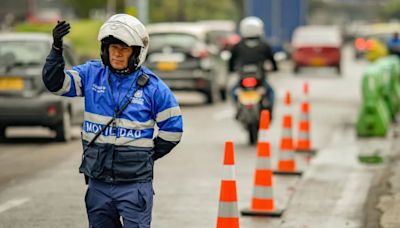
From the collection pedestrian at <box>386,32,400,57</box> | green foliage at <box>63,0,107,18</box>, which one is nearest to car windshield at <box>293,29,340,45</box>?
pedestrian at <box>386,32,400,57</box>

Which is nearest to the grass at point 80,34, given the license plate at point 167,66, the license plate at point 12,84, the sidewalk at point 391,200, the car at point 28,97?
the license plate at point 167,66

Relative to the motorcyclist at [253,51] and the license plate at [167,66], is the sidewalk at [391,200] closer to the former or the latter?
the motorcyclist at [253,51]

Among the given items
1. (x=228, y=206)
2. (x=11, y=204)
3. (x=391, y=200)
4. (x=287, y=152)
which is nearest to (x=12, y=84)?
(x=287, y=152)

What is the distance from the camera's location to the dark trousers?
6.53 meters

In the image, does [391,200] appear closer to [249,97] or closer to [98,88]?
[98,88]

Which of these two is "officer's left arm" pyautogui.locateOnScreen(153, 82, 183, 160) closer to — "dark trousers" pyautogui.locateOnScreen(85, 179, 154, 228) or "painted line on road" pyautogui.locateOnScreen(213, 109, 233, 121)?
"dark trousers" pyautogui.locateOnScreen(85, 179, 154, 228)

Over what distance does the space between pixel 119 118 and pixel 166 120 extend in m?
0.28

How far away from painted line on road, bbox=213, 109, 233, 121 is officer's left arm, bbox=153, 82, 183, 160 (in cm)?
1556

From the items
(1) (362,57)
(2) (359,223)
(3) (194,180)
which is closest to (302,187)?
(3) (194,180)

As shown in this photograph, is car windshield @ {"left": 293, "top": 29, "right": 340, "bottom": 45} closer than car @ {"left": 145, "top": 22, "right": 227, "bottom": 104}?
No

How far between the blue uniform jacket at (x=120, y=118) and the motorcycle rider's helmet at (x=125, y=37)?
0.09 metres

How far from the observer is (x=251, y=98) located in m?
17.0

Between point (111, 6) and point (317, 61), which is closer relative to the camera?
point (317, 61)

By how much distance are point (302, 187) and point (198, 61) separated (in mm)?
12326
